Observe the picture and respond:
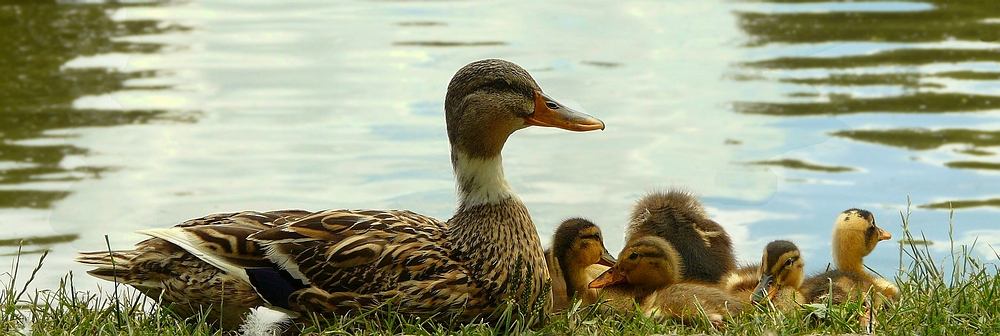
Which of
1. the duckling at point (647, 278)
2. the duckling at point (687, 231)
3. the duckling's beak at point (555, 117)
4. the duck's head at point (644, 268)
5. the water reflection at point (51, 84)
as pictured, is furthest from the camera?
the water reflection at point (51, 84)

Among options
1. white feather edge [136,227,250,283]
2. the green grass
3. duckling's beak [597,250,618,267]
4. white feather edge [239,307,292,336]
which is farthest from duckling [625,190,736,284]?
white feather edge [136,227,250,283]

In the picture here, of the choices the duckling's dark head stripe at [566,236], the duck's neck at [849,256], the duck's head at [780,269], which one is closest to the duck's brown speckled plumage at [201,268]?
the duckling's dark head stripe at [566,236]

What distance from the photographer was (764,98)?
11.3 meters

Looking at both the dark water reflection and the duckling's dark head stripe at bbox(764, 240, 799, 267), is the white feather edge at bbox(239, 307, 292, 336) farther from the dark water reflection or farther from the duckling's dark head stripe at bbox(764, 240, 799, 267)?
the dark water reflection

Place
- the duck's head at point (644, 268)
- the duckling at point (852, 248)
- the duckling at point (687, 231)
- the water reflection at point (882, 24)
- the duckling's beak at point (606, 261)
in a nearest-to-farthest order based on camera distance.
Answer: the duckling at point (852, 248), the duck's head at point (644, 268), the duckling's beak at point (606, 261), the duckling at point (687, 231), the water reflection at point (882, 24)

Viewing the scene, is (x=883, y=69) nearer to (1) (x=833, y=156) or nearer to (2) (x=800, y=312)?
(1) (x=833, y=156)

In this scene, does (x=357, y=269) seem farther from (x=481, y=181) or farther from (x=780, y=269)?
(x=780, y=269)

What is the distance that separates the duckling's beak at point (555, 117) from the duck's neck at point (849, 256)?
188 cm

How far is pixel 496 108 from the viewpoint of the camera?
558cm

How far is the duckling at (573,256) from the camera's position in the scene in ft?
21.1

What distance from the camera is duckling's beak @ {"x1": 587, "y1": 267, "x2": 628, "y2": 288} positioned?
6418mm

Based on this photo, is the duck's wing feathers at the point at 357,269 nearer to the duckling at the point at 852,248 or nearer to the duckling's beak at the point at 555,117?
the duckling's beak at the point at 555,117

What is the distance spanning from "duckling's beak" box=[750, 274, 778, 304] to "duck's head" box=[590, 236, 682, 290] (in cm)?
45

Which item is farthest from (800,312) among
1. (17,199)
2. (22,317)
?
(17,199)
